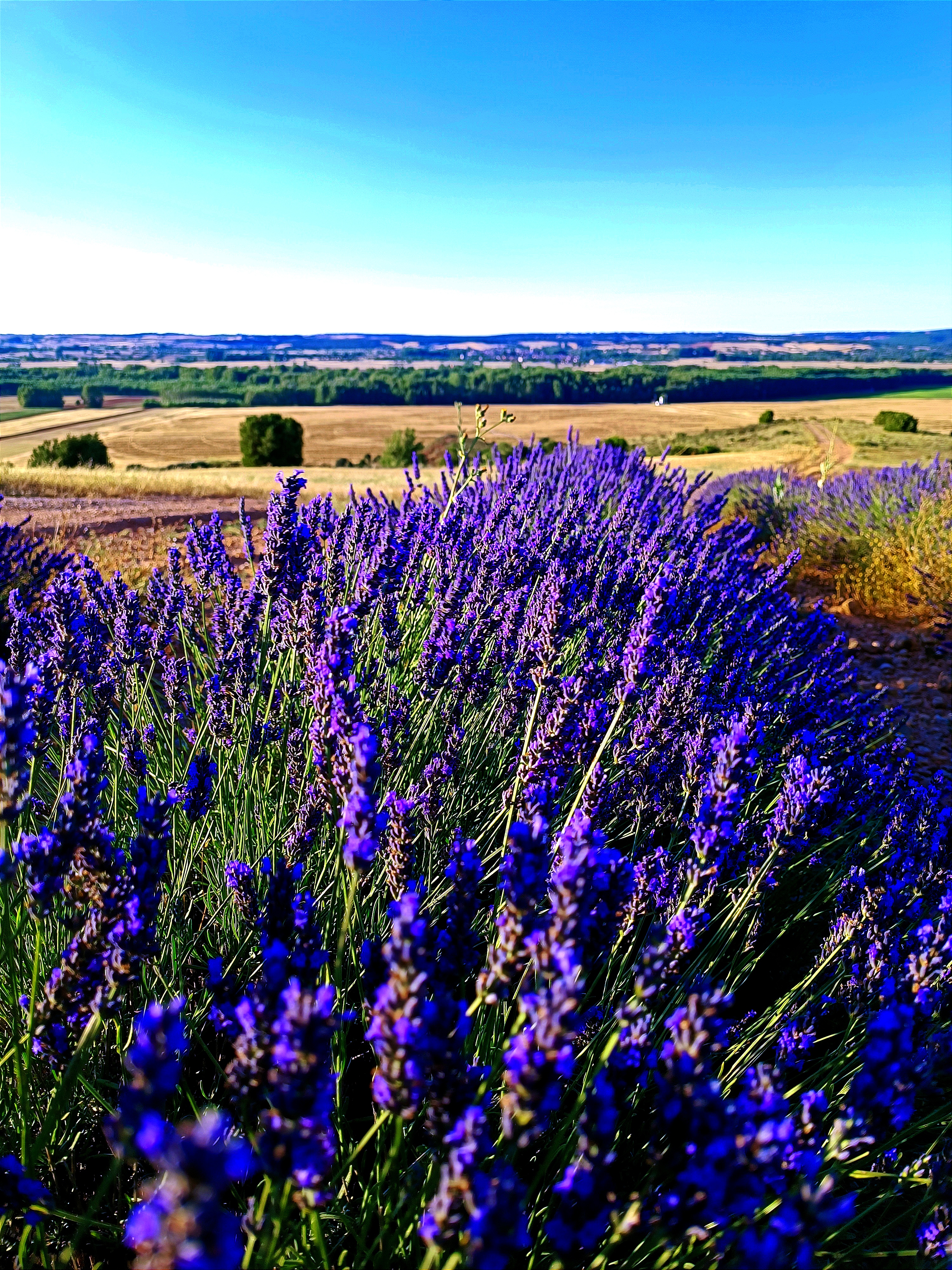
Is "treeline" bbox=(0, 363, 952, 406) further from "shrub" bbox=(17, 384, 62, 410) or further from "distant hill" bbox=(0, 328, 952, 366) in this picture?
"distant hill" bbox=(0, 328, 952, 366)

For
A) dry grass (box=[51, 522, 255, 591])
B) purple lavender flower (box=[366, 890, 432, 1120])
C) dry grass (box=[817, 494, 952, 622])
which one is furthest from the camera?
dry grass (box=[51, 522, 255, 591])

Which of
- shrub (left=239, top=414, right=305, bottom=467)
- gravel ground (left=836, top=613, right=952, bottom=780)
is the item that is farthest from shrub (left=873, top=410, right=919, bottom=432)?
gravel ground (left=836, top=613, right=952, bottom=780)

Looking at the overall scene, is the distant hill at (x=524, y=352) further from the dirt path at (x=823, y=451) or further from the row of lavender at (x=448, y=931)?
the row of lavender at (x=448, y=931)

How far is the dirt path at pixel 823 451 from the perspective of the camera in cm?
2180

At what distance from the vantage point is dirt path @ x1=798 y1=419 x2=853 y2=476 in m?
21.8

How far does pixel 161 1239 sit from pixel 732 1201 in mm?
621

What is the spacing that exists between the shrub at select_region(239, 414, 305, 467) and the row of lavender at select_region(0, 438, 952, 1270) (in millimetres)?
33173

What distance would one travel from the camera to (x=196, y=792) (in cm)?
173

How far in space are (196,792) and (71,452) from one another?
34.9 m

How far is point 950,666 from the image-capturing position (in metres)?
5.63

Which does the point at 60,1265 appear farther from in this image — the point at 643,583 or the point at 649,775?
the point at 643,583

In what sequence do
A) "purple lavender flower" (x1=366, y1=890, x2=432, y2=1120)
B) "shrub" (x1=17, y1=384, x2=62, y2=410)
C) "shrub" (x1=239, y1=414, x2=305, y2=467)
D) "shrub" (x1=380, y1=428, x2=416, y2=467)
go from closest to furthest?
"purple lavender flower" (x1=366, y1=890, x2=432, y2=1120) < "shrub" (x1=239, y1=414, x2=305, y2=467) < "shrub" (x1=380, y1=428, x2=416, y2=467) < "shrub" (x1=17, y1=384, x2=62, y2=410)

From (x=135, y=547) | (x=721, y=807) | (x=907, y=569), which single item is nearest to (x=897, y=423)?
(x=907, y=569)

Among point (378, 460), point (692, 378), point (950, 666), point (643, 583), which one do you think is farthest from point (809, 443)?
point (692, 378)
